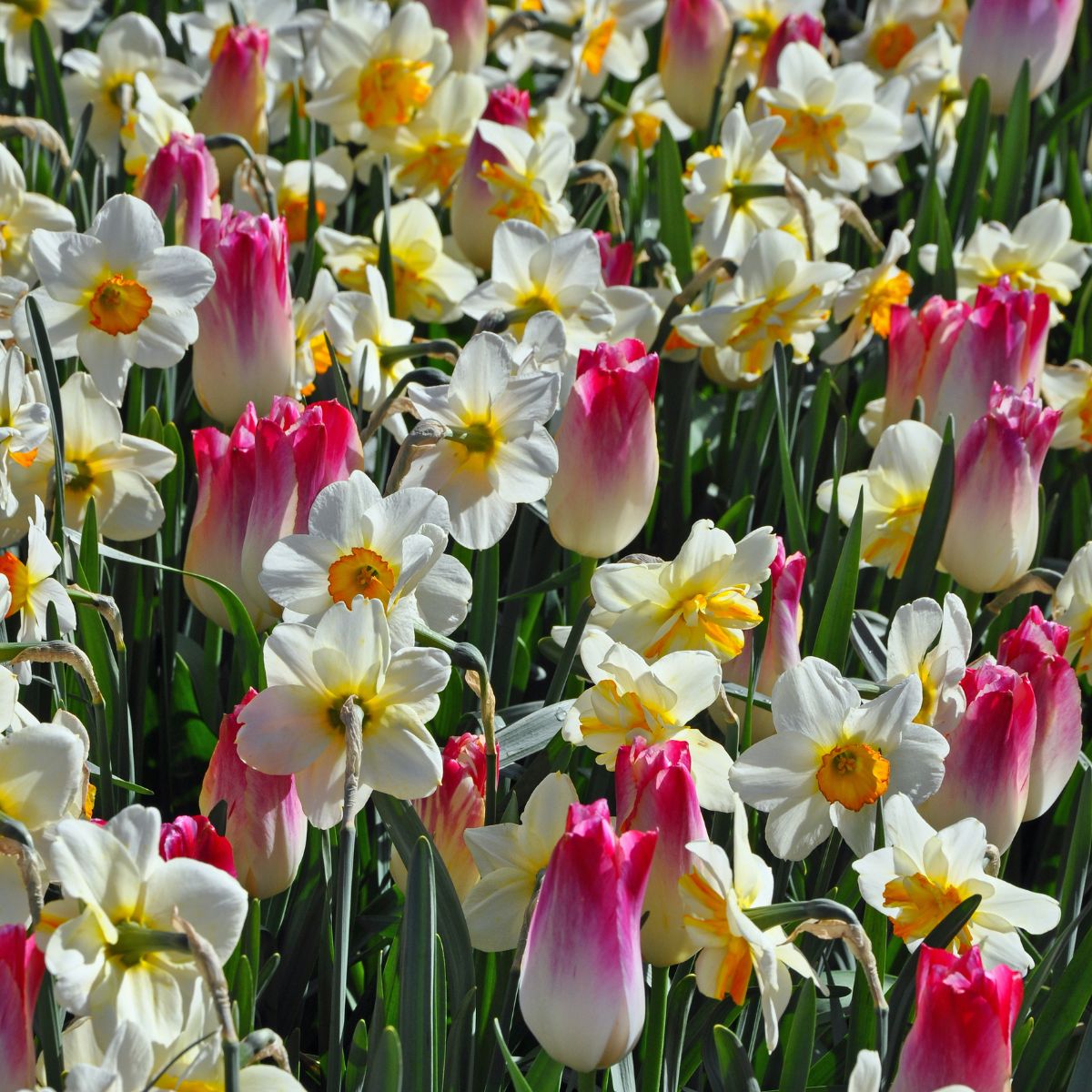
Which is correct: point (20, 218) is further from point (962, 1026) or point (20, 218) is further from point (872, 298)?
point (962, 1026)

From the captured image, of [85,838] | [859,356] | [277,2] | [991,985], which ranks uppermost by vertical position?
[277,2]

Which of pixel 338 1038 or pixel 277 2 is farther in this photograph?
pixel 277 2

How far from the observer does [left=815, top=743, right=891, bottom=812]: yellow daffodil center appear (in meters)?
1.04

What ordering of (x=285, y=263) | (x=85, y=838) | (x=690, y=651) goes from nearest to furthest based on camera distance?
(x=85, y=838), (x=690, y=651), (x=285, y=263)

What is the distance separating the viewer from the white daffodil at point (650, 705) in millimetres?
1035

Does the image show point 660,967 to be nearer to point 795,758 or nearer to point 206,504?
point 795,758

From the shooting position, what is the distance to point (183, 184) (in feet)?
5.77

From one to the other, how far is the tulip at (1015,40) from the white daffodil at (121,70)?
122 cm

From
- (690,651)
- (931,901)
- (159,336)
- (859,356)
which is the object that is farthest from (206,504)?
(859,356)

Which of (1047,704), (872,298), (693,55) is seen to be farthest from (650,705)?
(693,55)

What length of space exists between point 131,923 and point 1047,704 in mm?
715

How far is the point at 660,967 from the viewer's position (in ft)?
3.27

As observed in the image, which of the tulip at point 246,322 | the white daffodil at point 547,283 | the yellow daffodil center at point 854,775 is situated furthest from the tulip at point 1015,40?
the yellow daffodil center at point 854,775

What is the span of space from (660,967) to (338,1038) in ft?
0.70
